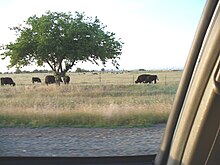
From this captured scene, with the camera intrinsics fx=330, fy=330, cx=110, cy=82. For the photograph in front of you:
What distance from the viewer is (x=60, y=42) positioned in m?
1.98

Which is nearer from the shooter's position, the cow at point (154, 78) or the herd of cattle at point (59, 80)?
the herd of cattle at point (59, 80)

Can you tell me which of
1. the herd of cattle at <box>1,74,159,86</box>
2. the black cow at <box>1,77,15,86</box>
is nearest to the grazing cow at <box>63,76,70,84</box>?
the herd of cattle at <box>1,74,159,86</box>

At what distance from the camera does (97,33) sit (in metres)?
1.97

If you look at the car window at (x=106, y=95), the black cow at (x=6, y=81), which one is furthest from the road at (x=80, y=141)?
the black cow at (x=6, y=81)

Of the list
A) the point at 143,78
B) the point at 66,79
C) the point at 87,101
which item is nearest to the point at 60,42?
the point at 66,79

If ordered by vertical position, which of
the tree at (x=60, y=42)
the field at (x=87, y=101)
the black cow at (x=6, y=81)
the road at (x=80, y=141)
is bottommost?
the road at (x=80, y=141)

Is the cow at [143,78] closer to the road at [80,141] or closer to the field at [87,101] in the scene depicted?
the field at [87,101]

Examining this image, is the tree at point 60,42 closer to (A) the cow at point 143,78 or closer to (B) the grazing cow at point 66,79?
(B) the grazing cow at point 66,79

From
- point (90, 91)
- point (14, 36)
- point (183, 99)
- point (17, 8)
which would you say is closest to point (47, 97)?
point (90, 91)

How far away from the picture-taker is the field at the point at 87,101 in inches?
73.9

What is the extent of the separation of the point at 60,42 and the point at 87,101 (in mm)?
390

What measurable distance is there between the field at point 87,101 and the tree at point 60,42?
10 centimetres

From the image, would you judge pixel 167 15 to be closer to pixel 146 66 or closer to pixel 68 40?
pixel 146 66

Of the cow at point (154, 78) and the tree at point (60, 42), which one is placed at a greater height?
the tree at point (60, 42)
